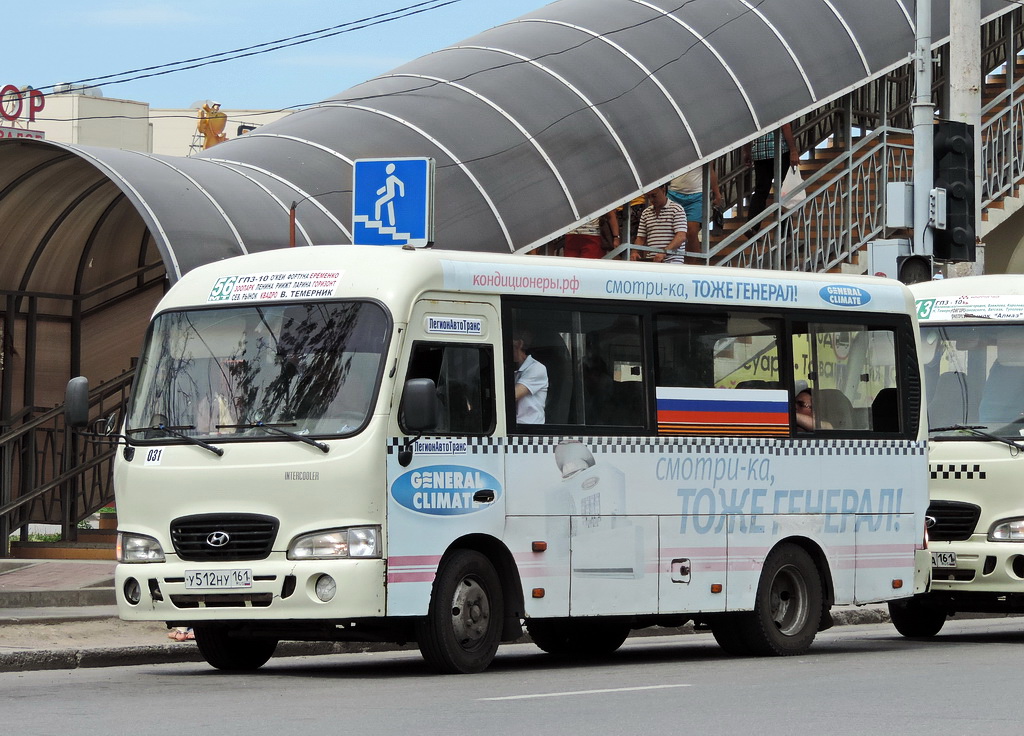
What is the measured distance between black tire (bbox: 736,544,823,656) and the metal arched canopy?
7693 mm

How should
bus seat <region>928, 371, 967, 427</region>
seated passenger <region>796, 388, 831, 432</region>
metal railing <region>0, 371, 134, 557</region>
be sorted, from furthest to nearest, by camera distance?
metal railing <region>0, 371, 134, 557</region>, bus seat <region>928, 371, 967, 427</region>, seated passenger <region>796, 388, 831, 432</region>

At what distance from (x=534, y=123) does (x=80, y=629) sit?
468 inches

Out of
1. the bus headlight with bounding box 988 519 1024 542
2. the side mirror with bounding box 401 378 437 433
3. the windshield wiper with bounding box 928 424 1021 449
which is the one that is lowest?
the bus headlight with bounding box 988 519 1024 542

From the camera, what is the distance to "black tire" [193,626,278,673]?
12445mm

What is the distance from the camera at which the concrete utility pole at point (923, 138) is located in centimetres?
1992

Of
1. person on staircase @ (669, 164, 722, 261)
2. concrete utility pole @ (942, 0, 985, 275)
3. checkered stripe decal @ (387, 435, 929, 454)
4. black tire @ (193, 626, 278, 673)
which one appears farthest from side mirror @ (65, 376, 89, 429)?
person on staircase @ (669, 164, 722, 261)

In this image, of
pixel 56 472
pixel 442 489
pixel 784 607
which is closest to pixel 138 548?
pixel 442 489

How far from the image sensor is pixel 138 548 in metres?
11.9

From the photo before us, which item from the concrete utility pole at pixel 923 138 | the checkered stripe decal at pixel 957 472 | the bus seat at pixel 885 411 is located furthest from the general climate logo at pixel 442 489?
the concrete utility pole at pixel 923 138

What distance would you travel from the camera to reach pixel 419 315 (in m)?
11.7

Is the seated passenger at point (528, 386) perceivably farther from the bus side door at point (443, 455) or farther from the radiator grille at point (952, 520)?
the radiator grille at point (952, 520)

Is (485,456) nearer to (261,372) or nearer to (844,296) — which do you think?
(261,372)

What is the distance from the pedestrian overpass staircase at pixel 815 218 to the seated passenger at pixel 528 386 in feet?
34.0

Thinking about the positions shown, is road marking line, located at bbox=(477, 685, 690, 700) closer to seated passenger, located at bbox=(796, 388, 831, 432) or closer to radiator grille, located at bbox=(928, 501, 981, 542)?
seated passenger, located at bbox=(796, 388, 831, 432)
